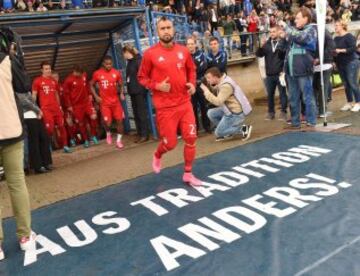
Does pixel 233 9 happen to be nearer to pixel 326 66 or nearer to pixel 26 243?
pixel 326 66

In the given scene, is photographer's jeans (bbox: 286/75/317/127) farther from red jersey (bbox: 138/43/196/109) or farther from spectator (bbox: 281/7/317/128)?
red jersey (bbox: 138/43/196/109)

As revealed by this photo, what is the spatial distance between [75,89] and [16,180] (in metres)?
5.51

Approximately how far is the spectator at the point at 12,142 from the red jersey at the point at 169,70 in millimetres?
1557

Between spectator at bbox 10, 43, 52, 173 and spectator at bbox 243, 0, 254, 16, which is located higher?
spectator at bbox 243, 0, 254, 16

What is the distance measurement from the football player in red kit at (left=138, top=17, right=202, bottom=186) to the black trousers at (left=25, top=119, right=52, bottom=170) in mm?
2100

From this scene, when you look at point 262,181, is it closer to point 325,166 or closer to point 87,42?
point 325,166

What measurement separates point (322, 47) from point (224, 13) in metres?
10.4

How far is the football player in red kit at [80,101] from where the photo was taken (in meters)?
8.70

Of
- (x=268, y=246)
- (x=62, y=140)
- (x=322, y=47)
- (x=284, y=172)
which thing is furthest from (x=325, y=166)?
(x=62, y=140)

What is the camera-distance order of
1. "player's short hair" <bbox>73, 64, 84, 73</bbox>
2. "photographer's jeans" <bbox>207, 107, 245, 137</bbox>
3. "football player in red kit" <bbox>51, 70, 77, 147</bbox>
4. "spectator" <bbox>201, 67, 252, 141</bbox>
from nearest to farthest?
"spectator" <bbox>201, 67, 252, 141</bbox> → "photographer's jeans" <bbox>207, 107, 245, 137</bbox> → "player's short hair" <bbox>73, 64, 84, 73</bbox> → "football player in red kit" <bbox>51, 70, 77, 147</bbox>

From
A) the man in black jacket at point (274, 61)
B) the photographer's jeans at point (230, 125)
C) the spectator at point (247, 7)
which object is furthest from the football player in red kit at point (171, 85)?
the spectator at point (247, 7)

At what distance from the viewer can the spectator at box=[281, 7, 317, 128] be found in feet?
21.6

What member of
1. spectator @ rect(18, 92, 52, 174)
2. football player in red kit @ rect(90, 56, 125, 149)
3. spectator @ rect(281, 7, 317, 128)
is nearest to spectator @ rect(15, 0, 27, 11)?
football player in red kit @ rect(90, 56, 125, 149)

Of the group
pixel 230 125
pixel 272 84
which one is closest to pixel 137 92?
pixel 230 125
